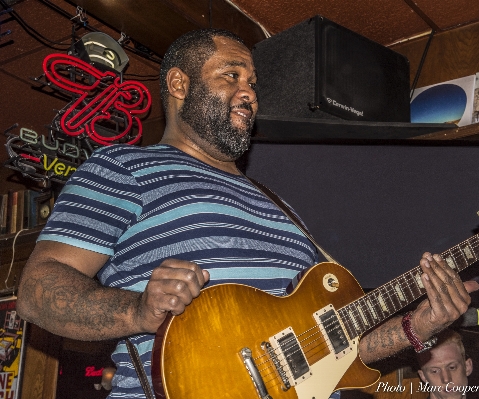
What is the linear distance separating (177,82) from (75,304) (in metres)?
1.12

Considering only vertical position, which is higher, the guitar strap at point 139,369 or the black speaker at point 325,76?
the black speaker at point 325,76

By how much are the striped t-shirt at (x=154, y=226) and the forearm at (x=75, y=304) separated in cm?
11

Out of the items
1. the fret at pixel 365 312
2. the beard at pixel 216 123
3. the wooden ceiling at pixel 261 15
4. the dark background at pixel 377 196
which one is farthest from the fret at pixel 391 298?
the wooden ceiling at pixel 261 15

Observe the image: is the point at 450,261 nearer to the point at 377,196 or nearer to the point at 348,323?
the point at 348,323

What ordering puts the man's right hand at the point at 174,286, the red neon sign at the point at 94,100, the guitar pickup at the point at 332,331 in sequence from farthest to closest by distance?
1. the red neon sign at the point at 94,100
2. the guitar pickup at the point at 332,331
3. the man's right hand at the point at 174,286

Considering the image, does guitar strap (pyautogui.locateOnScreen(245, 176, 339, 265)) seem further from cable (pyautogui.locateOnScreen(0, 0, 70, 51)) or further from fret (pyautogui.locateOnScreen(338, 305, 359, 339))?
cable (pyautogui.locateOnScreen(0, 0, 70, 51))

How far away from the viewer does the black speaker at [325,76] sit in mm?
3285

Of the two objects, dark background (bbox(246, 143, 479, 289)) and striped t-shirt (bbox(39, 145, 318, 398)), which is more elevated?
dark background (bbox(246, 143, 479, 289))

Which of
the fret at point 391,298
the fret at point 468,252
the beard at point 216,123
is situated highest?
the beard at point 216,123

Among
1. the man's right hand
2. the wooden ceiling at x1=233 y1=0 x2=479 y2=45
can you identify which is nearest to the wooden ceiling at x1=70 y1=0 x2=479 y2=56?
the wooden ceiling at x1=233 y1=0 x2=479 y2=45

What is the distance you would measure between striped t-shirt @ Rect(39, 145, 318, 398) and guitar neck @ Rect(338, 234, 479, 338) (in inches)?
8.4

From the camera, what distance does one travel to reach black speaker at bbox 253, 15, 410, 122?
129 inches

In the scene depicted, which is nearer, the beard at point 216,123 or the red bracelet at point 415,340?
the red bracelet at point 415,340

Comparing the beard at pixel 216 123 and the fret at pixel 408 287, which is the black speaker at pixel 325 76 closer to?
the beard at pixel 216 123
